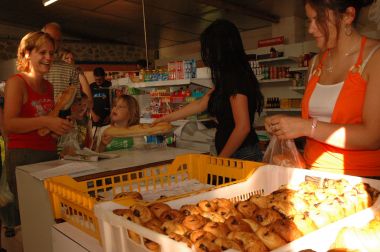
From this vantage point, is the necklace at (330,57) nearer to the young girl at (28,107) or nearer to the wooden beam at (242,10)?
the young girl at (28,107)

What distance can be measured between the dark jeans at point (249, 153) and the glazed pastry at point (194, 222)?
1.28 metres

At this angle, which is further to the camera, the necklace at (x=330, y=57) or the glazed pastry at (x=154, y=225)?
the necklace at (x=330, y=57)

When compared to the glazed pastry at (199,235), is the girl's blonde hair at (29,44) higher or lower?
higher

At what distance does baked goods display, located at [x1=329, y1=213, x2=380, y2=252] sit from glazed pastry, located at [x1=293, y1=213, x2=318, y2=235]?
10 centimetres

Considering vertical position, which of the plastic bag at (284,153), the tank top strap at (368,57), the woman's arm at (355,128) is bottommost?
the plastic bag at (284,153)

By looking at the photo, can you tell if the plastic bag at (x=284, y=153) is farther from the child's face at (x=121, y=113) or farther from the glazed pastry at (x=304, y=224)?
the child's face at (x=121, y=113)

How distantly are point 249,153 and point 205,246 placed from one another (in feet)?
5.03

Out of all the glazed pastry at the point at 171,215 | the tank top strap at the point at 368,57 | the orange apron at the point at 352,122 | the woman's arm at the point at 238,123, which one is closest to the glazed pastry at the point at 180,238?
the glazed pastry at the point at 171,215

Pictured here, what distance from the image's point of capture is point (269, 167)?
1330 mm

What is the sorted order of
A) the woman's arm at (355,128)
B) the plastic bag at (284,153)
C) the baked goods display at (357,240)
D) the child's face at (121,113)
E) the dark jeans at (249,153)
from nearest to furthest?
the baked goods display at (357,240)
the woman's arm at (355,128)
the plastic bag at (284,153)
the dark jeans at (249,153)
the child's face at (121,113)

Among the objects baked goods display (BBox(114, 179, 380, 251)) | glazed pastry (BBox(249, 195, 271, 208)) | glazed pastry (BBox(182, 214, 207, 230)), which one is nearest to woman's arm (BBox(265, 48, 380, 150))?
baked goods display (BBox(114, 179, 380, 251))

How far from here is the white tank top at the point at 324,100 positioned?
1.46 m

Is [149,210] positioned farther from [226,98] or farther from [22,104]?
[22,104]

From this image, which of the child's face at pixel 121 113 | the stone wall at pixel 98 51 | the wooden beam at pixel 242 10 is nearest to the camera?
the child's face at pixel 121 113
